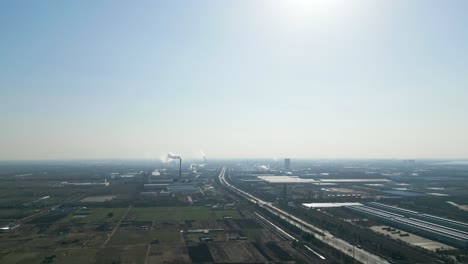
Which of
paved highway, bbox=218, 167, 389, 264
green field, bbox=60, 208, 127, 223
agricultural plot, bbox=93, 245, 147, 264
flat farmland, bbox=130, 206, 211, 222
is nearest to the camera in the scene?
agricultural plot, bbox=93, 245, 147, 264

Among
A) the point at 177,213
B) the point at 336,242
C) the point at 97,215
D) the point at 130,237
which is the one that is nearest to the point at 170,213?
the point at 177,213

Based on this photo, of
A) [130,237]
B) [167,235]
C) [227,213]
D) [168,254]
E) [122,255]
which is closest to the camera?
[122,255]

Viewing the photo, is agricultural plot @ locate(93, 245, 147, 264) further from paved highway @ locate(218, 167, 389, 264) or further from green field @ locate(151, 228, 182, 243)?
paved highway @ locate(218, 167, 389, 264)

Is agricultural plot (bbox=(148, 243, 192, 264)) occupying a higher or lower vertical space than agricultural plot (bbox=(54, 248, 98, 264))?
lower

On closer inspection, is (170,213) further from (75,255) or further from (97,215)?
(75,255)

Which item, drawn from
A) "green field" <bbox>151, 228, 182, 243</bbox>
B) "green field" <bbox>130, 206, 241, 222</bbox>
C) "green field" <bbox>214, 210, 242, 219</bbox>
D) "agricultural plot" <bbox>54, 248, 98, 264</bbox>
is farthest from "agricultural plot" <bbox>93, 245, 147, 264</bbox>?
"green field" <bbox>214, 210, 242, 219</bbox>

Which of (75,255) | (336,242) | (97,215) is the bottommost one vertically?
(336,242)

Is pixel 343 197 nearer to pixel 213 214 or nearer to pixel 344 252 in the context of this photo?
pixel 213 214

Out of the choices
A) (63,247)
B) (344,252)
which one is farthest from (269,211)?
(63,247)

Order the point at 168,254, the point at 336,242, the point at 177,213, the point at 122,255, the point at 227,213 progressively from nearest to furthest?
the point at 122,255 → the point at 168,254 → the point at 336,242 → the point at 177,213 → the point at 227,213
